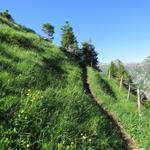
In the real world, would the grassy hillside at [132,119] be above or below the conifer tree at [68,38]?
below

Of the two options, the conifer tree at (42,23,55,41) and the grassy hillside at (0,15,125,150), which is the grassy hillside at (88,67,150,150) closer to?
the grassy hillside at (0,15,125,150)

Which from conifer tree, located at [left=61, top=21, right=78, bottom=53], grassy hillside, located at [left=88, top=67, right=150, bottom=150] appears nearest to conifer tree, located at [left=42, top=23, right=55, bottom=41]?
conifer tree, located at [left=61, top=21, right=78, bottom=53]

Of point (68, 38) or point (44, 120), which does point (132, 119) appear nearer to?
point (44, 120)

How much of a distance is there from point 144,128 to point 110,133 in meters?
6.08

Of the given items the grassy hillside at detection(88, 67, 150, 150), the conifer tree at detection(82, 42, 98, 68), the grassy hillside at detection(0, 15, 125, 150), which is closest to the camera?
the grassy hillside at detection(0, 15, 125, 150)

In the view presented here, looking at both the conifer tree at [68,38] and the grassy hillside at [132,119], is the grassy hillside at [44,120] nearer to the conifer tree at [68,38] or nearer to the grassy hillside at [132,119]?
the grassy hillside at [132,119]

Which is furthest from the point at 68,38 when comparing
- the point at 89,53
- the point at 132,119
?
the point at 132,119

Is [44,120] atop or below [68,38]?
below

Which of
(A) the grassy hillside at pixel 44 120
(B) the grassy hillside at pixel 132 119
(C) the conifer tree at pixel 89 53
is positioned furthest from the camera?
(C) the conifer tree at pixel 89 53

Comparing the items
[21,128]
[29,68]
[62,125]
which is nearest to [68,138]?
[62,125]

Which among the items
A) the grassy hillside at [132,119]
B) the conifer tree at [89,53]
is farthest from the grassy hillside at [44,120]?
the conifer tree at [89,53]

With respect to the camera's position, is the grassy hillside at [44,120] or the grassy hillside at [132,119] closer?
the grassy hillside at [44,120]

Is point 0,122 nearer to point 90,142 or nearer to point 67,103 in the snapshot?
point 90,142

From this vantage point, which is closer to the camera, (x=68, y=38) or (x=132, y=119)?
(x=132, y=119)
